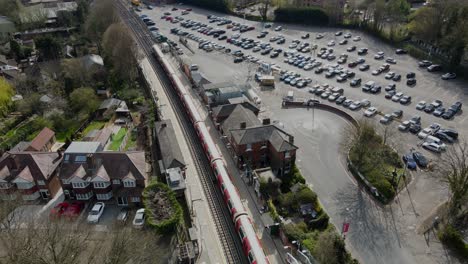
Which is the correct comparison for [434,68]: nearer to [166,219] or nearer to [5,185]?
[166,219]

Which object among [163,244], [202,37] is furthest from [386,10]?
[163,244]

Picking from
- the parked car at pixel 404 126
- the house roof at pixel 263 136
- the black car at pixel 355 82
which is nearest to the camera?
the house roof at pixel 263 136

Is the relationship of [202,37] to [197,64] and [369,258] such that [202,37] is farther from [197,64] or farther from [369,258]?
[369,258]

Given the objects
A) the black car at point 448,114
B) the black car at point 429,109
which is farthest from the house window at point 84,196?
the black car at point 448,114

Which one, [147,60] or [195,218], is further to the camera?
[147,60]

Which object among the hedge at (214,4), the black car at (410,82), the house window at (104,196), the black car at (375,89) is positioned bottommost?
the house window at (104,196)

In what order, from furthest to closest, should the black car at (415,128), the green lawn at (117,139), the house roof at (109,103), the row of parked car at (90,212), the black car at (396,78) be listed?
the black car at (396,78) → the house roof at (109,103) → the black car at (415,128) → the green lawn at (117,139) → the row of parked car at (90,212)

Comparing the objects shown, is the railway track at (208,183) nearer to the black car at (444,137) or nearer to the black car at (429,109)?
the black car at (444,137)

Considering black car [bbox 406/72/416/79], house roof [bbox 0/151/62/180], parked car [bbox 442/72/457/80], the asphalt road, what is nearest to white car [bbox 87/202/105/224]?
house roof [bbox 0/151/62/180]
